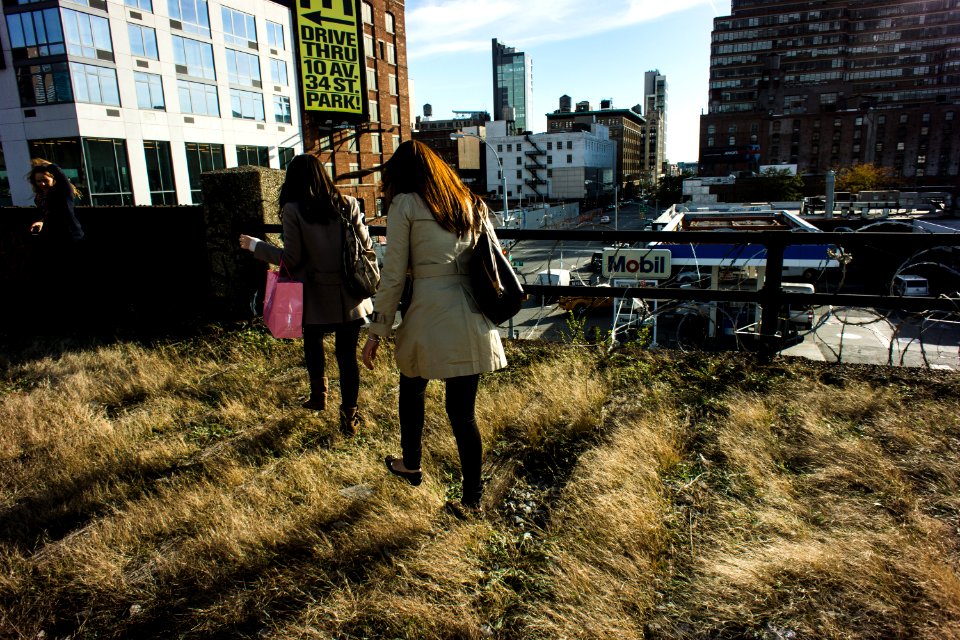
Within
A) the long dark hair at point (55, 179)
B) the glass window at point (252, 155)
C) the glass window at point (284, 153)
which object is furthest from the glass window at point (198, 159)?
the long dark hair at point (55, 179)

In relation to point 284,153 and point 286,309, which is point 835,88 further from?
point 286,309

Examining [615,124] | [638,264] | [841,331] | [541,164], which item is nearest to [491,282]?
[638,264]

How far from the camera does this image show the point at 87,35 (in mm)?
31750

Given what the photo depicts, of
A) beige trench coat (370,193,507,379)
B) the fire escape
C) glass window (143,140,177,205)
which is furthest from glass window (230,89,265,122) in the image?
the fire escape

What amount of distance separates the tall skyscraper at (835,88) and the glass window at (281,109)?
99511 millimetres

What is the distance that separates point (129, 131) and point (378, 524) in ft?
127

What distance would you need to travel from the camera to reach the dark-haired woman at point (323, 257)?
3.71 meters

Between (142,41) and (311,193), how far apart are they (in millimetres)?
39337

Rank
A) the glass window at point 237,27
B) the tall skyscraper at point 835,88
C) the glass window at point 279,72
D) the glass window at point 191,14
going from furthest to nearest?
the tall skyscraper at point 835,88 → the glass window at point 279,72 → the glass window at point 237,27 → the glass window at point 191,14

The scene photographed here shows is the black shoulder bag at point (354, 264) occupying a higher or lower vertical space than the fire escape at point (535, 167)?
lower

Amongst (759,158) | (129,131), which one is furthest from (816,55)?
(129,131)

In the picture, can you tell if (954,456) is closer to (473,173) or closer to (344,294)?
(344,294)

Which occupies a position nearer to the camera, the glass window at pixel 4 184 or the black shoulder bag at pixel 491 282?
the black shoulder bag at pixel 491 282

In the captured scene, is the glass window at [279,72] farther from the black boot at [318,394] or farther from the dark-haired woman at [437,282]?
the dark-haired woman at [437,282]
